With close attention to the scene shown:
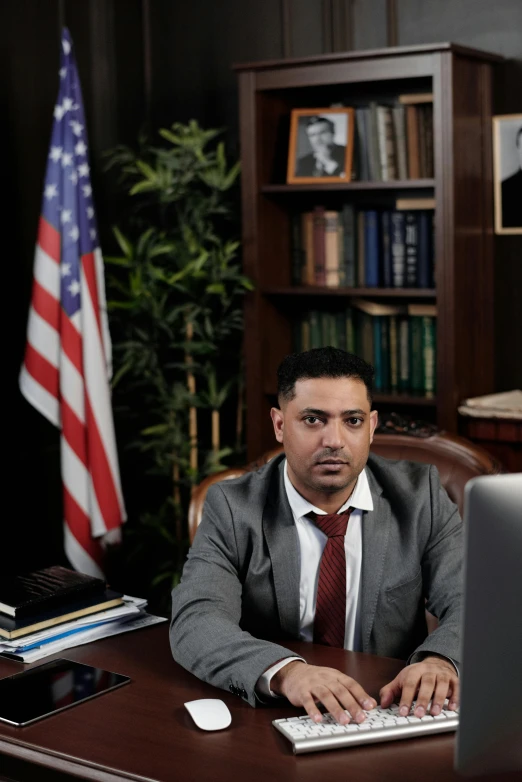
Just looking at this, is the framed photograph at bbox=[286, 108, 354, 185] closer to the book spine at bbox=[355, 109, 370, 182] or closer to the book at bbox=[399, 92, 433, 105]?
the book spine at bbox=[355, 109, 370, 182]

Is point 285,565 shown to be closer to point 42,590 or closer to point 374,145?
point 42,590

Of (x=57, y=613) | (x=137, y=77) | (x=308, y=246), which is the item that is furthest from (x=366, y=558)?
(x=137, y=77)

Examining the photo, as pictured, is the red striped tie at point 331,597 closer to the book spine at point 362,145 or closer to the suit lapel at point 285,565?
the suit lapel at point 285,565

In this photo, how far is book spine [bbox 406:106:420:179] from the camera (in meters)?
3.58

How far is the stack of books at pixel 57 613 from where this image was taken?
6.07 ft

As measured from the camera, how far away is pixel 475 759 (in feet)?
3.90

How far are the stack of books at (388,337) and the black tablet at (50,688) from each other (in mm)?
2129

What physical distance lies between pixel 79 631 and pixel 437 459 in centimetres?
87

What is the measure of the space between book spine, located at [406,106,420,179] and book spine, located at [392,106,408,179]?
2 cm

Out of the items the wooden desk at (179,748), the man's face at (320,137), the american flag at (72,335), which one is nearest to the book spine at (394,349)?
the man's face at (320,137)

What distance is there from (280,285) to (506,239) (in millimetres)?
837

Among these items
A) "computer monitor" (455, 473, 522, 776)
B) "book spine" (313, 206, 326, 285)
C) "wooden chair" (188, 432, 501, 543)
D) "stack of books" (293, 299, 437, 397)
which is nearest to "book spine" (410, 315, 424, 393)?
"stack of books" (293, 299, 437, 397)

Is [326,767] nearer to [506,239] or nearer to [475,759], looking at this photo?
[475,759]

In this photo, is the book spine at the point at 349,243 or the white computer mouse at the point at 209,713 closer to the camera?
the white computer mouse at the point at 209,713
